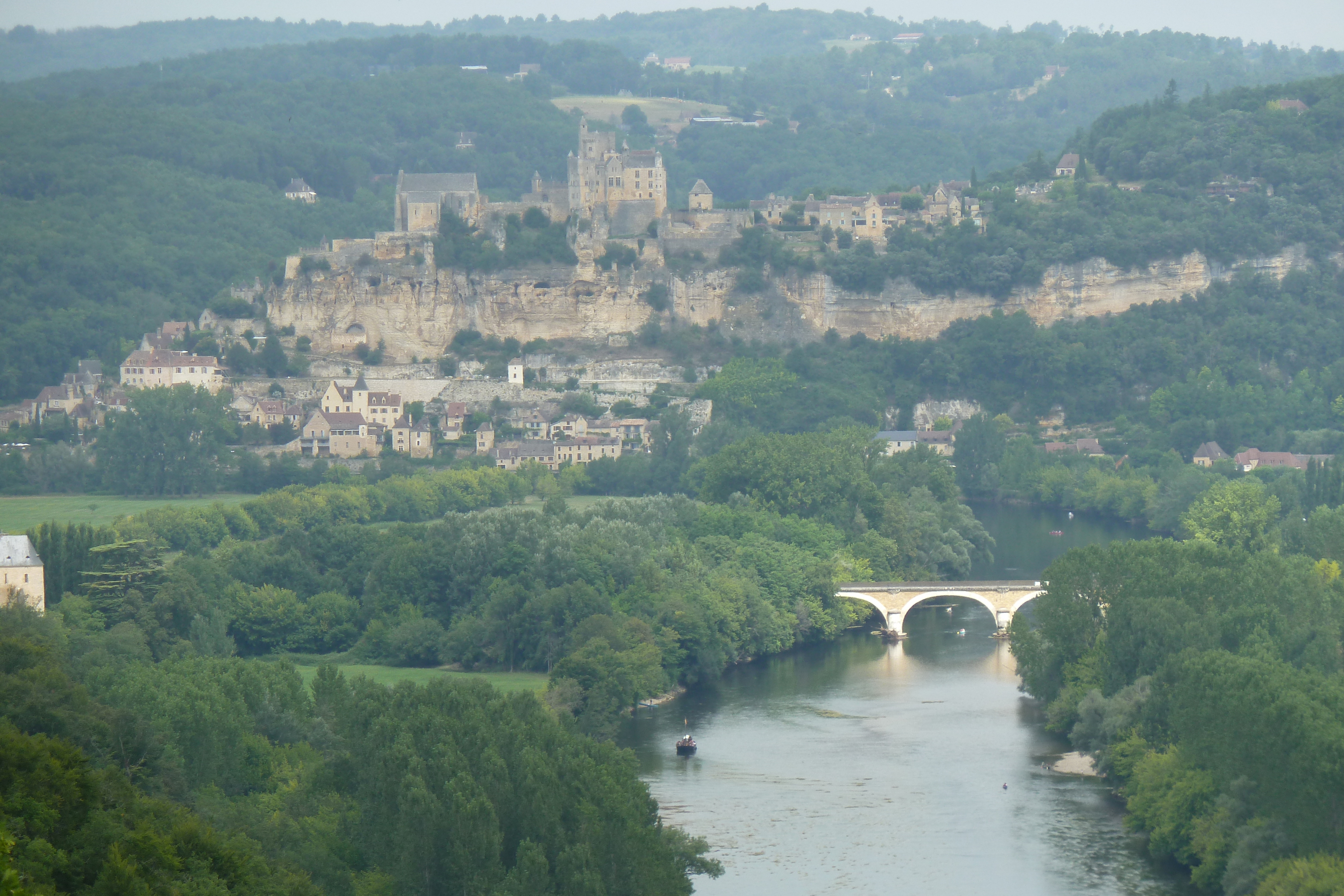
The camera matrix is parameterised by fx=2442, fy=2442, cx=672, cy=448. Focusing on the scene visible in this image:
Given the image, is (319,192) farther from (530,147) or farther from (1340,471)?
(1340,471)

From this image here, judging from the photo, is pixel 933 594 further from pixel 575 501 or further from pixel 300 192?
pixel 300 192

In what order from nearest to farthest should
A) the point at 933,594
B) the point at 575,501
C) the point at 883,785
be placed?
the point at 883,785
the point at 933,594
the point at 575,501

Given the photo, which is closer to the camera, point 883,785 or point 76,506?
point 883,785

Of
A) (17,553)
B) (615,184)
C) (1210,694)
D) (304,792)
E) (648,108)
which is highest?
(648,108)

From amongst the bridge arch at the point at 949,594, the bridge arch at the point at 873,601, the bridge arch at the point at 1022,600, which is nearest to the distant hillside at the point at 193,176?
the bridge arch at the point at 873,601

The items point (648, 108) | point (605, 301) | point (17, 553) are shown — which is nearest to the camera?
point (17, 553)

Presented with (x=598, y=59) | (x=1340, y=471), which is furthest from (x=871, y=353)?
(x=598, y=59)

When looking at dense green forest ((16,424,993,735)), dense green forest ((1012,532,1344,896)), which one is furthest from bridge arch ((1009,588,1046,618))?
dense green forest ((1012,532,1344,896))

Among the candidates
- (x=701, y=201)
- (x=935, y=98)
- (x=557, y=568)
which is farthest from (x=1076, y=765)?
(x=935, y=98)

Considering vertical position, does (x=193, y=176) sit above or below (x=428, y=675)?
above
